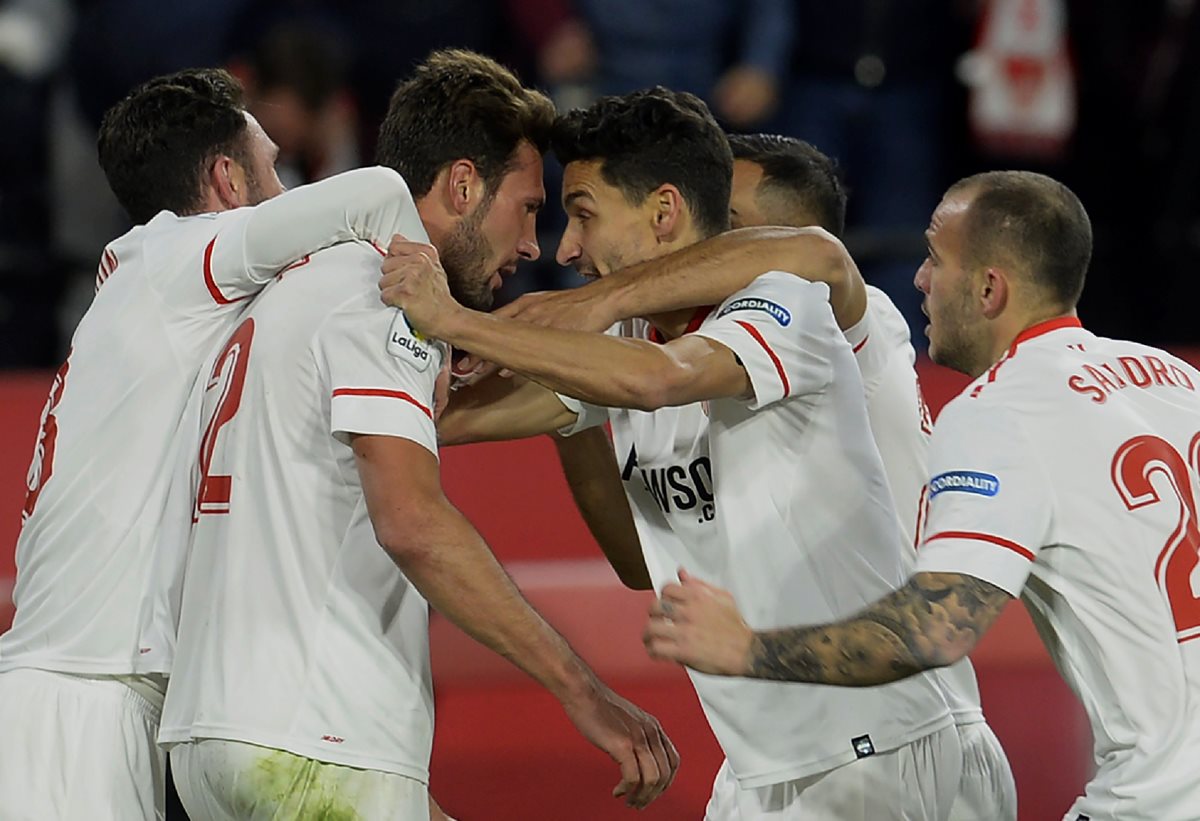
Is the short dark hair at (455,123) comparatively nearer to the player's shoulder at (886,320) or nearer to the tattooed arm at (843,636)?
the player's shoulder at (886,320)

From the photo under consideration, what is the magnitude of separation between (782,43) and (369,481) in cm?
572

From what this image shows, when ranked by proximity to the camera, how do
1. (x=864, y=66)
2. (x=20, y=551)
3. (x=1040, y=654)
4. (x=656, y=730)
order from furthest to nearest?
(x=864, y=66) < (x=1040, y=654) < (x=20, y=551) < (x=656, y=730)

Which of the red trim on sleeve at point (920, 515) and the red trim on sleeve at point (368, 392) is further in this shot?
the red trim on sleeve at point (920, 515)

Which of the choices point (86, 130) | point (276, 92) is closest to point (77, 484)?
point (276, 92)

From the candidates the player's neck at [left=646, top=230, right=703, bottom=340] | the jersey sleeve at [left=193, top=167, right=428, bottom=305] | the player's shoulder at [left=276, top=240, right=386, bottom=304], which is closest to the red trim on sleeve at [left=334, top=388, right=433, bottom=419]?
the player's shoulder at [left=276, top=240, right=386, bottom=304]

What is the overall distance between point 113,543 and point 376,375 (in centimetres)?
88

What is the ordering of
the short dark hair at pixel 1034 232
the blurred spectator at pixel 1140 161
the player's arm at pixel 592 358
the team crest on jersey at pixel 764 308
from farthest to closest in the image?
the blurred spectator at pixel 1140 161 < the team crest on jersey at pixel 764 308 < the short dark hair at pixel 1034 232 < the player's arm at pixel 592 358

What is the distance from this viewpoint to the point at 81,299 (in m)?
8.38

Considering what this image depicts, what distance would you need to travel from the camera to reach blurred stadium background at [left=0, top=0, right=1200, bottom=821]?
27.1ft

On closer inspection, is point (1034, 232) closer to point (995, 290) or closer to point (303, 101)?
point (995, 290)

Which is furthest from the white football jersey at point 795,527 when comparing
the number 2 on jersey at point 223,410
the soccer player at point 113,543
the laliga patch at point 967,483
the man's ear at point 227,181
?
the man's ear at point 227,181

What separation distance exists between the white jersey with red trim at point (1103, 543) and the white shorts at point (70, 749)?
68.3 inches

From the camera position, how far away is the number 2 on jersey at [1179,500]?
11.0ft

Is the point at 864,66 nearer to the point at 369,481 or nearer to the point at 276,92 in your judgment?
the point at 276,92
